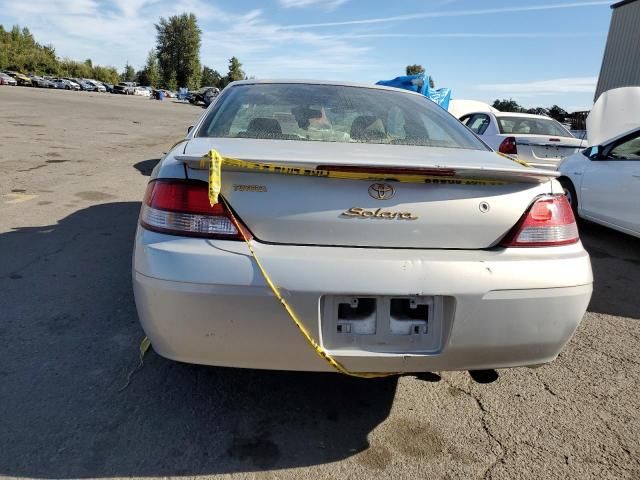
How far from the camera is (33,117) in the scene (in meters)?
18.7

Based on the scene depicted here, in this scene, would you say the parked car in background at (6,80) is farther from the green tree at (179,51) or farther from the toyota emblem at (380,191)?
the toyota emblem at (380,191)

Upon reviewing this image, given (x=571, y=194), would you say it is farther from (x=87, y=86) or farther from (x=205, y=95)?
(x=87, y=86)

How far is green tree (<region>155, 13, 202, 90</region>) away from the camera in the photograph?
Result: 90.6 metres

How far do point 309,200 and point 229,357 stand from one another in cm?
69

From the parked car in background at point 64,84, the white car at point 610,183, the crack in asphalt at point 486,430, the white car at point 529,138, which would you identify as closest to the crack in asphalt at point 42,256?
the crack in asphalt at point 486,430

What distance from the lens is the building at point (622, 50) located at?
66.4 ft

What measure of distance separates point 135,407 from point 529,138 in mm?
7953

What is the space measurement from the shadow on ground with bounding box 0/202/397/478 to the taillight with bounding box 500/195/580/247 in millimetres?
1047

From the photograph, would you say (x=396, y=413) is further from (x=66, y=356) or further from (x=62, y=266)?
(x=62, y=266)

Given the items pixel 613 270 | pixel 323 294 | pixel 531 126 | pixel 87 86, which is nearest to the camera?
pixel 323 294

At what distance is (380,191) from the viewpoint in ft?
6.58

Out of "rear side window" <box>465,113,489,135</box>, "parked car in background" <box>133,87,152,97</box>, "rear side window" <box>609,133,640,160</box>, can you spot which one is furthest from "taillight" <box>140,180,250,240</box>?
"parked car in background" <box>133,87,152,97</box>

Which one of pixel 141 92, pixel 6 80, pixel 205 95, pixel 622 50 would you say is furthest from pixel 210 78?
pixel 622 50

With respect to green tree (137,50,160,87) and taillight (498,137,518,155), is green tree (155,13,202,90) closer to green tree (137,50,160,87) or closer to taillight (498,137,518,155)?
green tree (137,50,160,87)
